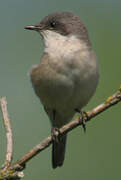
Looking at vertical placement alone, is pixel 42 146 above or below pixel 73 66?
below

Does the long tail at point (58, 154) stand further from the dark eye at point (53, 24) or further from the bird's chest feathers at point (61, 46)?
the dark eye at point (53, 24)

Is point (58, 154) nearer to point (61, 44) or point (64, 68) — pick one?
point (64, 68)

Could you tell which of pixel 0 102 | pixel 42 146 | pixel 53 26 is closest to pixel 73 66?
pixel 53 26

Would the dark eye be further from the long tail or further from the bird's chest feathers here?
the long tail

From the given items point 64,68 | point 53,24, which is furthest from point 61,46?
point 53,24

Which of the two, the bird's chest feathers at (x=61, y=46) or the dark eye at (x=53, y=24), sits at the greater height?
the dark eye at (x=53, y=24)

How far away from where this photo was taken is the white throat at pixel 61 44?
4.05m

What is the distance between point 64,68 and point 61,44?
389 millimetres

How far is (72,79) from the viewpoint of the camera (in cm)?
392

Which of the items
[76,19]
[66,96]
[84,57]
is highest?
[76,19]

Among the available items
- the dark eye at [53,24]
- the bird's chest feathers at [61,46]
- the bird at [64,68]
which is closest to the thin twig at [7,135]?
the bird at [64,68]

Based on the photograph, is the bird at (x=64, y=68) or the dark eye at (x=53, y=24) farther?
the dark eye at (x=53, y=24)

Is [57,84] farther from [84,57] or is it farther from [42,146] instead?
[42,146]

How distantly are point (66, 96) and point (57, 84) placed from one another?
257 millimetres
